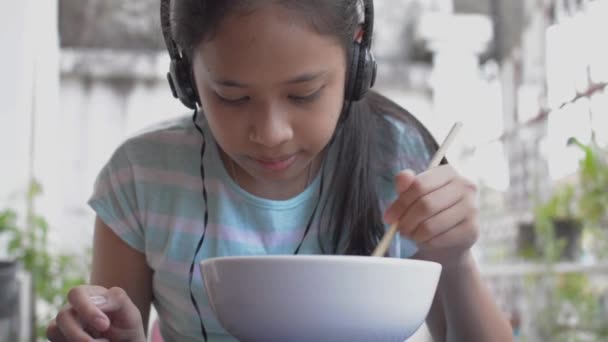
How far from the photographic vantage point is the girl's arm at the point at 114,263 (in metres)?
1.11

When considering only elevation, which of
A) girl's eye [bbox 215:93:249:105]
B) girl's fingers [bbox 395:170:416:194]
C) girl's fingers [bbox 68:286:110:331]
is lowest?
girl's fingers [bbox 68:286:110:331]

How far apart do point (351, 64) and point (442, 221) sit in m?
0.27

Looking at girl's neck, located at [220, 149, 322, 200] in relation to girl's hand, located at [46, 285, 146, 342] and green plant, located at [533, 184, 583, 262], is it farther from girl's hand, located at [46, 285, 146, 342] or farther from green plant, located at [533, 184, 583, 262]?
green plant, located at [533, 184, 583, 262]

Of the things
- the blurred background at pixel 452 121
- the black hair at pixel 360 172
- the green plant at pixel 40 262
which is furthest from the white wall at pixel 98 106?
the black hair at pixel 360 172

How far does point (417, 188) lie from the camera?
0.80 meters

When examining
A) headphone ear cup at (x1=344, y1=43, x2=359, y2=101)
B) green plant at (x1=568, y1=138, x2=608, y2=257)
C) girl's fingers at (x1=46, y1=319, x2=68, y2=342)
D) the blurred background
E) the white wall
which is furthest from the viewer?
the white wall

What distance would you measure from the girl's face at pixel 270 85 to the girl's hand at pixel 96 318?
25 cm

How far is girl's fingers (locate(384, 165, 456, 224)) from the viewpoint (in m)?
0.80

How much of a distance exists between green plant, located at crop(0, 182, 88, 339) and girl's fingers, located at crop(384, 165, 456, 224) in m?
2.48

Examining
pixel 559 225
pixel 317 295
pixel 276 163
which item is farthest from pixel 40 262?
pixel 317 295

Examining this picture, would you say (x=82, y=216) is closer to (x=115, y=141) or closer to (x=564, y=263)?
(x=115, y=141)

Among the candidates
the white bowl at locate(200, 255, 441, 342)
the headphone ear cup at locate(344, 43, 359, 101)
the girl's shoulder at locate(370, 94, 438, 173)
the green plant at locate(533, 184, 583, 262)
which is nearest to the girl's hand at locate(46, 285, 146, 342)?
the white bowl at locate(200, 255, 441, 342)

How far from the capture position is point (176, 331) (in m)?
1.14

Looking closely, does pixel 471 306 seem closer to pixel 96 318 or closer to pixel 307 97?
pixel 307 97
